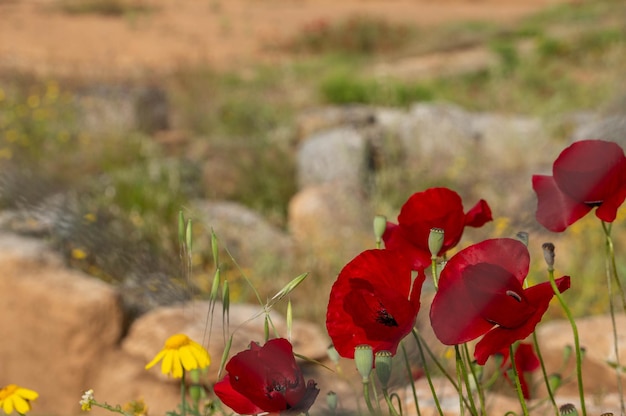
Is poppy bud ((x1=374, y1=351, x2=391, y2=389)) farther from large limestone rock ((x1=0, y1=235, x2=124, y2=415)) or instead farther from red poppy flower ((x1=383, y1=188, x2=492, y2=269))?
large limestone rock ((x1=0, y1=235, x2=124, y2=415))

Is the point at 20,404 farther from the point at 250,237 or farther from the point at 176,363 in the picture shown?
the point at 250,237

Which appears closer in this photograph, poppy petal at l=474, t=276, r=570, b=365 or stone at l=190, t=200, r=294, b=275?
poppy petal at l=474, t=276, r=570, b=365

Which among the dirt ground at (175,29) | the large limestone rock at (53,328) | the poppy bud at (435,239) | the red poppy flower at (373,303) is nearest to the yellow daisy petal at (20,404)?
the red poppy flower at (373,303)

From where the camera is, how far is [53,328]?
2.27 m

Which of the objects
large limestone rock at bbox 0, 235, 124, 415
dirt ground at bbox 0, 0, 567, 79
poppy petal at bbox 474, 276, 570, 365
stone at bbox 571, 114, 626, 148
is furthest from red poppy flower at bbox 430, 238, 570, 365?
dirt ground at bbox 0, 0, 567, 79

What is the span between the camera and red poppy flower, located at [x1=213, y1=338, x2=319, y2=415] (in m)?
0.88

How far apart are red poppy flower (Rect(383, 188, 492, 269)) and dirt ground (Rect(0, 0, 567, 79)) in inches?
295

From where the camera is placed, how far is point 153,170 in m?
4.83

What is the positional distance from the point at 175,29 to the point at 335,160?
12.1 metres

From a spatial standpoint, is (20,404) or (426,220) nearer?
(426,220)

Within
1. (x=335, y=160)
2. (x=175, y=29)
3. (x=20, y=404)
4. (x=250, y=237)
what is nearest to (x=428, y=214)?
(x=20, y=404)

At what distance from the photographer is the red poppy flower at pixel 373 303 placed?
87cm

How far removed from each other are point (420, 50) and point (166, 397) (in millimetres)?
9608

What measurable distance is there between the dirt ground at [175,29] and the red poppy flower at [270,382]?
7.54 metres
